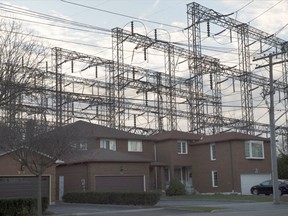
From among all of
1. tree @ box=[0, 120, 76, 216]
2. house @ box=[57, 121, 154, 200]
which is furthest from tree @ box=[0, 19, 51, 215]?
house @ box=[57, 121, 154, 200]

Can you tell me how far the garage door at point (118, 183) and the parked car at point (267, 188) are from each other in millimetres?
11079

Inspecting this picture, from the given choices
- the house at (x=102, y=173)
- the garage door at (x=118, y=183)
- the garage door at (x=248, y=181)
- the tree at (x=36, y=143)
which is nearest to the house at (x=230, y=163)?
the garage door at (x=248, y=181)

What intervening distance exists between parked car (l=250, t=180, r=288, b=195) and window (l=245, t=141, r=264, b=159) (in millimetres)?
3934

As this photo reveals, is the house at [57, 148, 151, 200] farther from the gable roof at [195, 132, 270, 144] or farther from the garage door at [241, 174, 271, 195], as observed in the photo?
the garage door at [241, 174, 271, 195]

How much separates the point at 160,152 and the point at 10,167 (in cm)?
2329

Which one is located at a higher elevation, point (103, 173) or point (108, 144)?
point (108, 144)

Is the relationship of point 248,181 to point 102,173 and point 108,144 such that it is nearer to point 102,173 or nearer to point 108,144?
point 108,144

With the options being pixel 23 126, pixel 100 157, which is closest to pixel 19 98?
pixel 23 126

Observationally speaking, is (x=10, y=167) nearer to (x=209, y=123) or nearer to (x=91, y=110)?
(x=91, y=110)

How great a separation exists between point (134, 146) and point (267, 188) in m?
15.5

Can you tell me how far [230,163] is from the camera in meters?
51.7

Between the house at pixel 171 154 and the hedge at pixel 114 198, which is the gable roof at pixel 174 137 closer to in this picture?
the house at pixel 171 154

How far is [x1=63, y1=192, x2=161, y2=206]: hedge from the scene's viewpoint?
112 feet

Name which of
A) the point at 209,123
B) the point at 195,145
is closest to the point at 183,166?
the point at 195,145
